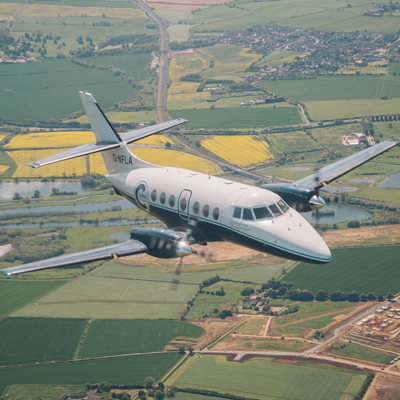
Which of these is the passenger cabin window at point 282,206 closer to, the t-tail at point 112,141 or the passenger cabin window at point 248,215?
the passenger cabin window at point 248,215

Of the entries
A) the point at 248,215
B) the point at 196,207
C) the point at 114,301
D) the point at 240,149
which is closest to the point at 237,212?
the point at 248,215

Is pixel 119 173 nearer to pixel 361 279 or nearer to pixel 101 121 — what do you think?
pixel 101 121

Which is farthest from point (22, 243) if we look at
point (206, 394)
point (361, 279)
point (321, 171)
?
point (321, 171)

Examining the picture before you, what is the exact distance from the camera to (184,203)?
147 feet

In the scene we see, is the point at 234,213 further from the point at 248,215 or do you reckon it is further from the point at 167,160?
the point at 167,160

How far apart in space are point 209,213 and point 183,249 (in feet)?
15.7

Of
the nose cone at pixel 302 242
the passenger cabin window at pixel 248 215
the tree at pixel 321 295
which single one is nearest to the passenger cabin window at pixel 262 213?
the passenger cabin window at pixel 248 215

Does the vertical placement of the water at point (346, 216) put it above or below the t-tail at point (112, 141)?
below

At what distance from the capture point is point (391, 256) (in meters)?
118

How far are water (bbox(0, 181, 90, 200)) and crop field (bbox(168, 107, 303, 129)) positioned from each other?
162 ft

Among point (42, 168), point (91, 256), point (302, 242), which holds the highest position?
point (302, 242)

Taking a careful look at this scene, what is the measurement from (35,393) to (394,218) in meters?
89.6

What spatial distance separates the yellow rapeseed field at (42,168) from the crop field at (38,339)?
60.9 m

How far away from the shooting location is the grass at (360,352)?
95438 millimetres
